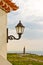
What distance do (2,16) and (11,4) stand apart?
42 cm

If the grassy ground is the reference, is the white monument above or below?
above

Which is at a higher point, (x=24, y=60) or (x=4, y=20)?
(x=4, y=20)

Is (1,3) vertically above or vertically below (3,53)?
above

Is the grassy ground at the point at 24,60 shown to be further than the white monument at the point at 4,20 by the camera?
Yes

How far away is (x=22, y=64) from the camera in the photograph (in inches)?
742

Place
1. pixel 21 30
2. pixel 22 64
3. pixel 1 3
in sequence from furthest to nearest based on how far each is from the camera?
1. pixel 22 64
2. pixel 21 30
3. pixel 1 3

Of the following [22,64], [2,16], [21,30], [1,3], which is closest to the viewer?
[1,3]

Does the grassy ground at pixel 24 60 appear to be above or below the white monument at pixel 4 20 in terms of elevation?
below

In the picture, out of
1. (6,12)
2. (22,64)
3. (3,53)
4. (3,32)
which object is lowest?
(22,64)

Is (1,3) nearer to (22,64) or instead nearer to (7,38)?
(7,38)

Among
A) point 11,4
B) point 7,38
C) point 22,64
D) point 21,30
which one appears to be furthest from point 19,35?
point 22,64

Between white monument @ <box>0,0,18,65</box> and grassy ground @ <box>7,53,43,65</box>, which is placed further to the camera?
grassy ground @ <box>7,53,43,65</box>

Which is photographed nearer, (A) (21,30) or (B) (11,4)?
(B) (11,4)

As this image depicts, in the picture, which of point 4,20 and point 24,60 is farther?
point 24,60
